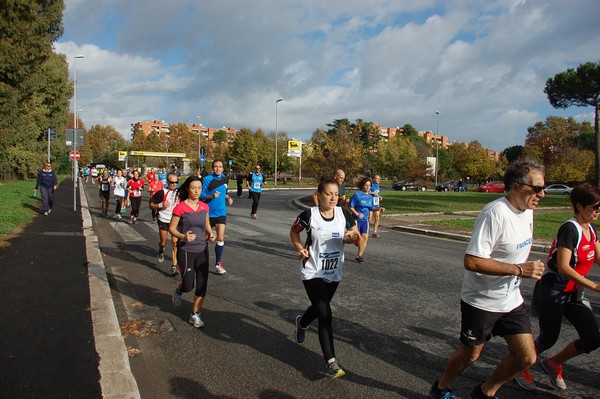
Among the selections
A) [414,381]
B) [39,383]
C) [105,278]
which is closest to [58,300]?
[105,278]

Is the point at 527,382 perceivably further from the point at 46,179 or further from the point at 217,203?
the point at 46,179

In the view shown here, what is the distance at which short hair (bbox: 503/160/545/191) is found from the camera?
2.72 m

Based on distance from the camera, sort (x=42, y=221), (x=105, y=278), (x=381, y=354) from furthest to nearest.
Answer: (x=42, y=221)
(x=105, y=278)
(x=381, y=354)

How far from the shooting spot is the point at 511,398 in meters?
3.20

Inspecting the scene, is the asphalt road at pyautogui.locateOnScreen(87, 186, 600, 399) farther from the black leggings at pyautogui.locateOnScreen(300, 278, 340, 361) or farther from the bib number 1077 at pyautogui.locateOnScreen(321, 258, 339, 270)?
the bib number 1077 at pyautogui.locateOnScreen(321, 258, 339, 270)

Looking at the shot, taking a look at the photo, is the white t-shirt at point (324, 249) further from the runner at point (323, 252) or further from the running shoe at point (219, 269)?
the running shoe at point (219, 269)

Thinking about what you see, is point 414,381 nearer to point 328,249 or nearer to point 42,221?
point 328,249

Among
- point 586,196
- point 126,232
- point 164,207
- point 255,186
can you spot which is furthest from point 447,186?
point 586,196

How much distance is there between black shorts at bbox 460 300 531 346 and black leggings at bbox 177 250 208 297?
9.20 ft

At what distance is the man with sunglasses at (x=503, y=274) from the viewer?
8.74 feet

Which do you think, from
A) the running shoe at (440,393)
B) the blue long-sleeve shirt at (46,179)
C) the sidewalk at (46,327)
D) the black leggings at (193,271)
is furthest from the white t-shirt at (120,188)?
the running shoe at (440,393)

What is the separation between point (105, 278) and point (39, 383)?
3.34m

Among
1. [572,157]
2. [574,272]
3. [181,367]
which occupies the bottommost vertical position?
[181,367]

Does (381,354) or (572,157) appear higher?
(572,157)
